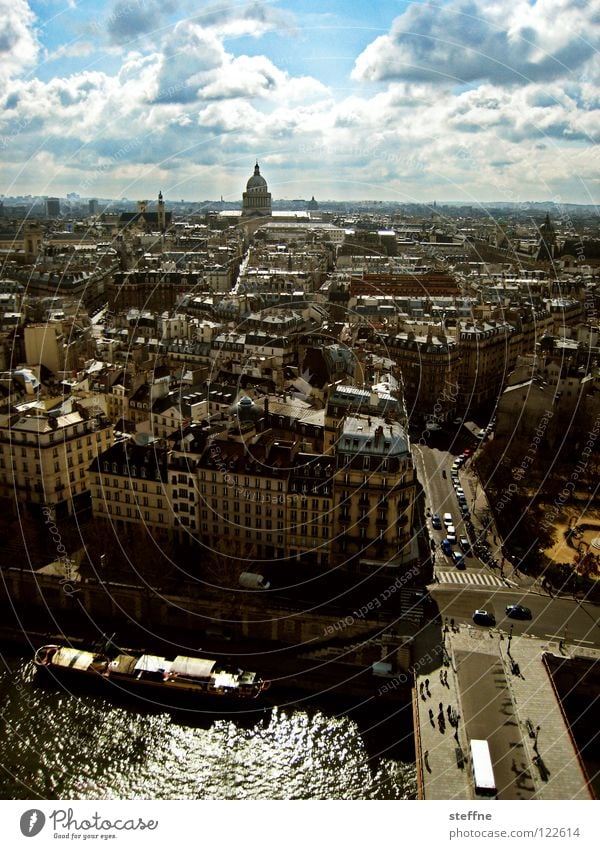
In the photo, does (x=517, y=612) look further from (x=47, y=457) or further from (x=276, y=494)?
(x=47, y=457)

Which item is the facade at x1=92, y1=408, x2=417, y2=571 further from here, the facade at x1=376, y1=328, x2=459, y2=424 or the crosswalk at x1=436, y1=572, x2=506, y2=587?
the facade at x1=376, y1=328, x2=459, y2=424

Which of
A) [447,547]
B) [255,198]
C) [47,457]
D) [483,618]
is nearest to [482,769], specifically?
[483,618]

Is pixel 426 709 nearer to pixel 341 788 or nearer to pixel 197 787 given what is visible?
pixel 341 788

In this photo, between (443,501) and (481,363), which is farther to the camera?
(481,363)

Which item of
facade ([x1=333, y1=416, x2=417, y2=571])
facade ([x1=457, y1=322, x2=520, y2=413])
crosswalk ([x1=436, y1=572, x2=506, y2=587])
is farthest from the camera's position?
facade ([x1=457, y1=322, x2=520, y2=413])

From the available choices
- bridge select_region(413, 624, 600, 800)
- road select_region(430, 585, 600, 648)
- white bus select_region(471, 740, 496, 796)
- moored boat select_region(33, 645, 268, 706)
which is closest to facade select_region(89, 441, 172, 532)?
moored boat select_region(33, 645, 268, 706)

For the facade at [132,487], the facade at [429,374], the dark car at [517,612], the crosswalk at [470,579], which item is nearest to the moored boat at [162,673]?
the facade at [132,487]

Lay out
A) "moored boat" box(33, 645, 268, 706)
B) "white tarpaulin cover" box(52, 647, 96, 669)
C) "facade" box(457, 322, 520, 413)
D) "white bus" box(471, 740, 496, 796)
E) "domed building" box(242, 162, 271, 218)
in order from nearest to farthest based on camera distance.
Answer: "white bus" box(471, 740, 496, 796)
"moored boat" box(33, 645, 268, 706)
"white tarpaulin cover" box(52, 647, 96, 669)
"facade" box(457, 322, 520, 413)
"domed building" box(242, 162, 271, 218)
